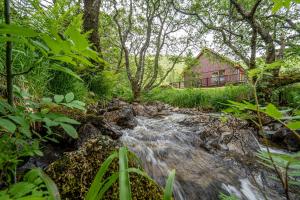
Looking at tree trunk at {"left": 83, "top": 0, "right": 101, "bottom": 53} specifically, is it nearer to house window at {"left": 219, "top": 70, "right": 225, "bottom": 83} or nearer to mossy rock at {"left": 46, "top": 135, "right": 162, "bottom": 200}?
mossy rock at {"left": 46, "top": 135, "right": 162, "bottom": 200}

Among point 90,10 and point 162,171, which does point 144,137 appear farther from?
point 90,10

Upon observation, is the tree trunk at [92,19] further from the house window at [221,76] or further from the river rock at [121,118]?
the house window at [221,76]

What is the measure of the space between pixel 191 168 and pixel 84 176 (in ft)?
4.22

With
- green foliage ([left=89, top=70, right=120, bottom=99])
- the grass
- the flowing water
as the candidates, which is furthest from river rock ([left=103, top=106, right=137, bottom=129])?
the grass

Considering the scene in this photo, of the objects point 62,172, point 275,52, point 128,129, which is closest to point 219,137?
point 128,129

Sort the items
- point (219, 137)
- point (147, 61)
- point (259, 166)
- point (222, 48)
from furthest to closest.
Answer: point (147, 61), point (222, 48), point (219, 137), point (259, 166)

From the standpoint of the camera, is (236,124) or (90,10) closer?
(236,124)

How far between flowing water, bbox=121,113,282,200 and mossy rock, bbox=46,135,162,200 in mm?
517

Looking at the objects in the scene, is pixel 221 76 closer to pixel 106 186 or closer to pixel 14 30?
pixel 106 186

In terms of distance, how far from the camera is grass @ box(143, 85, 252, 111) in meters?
6.95

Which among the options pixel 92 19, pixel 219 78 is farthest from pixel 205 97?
pixel 219 78

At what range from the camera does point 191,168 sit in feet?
7.56

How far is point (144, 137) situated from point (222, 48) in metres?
8.54

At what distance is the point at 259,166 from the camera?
95.3 inches
